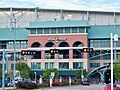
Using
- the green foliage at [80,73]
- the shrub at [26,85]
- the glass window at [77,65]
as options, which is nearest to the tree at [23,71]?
the green foliage at [80,73]

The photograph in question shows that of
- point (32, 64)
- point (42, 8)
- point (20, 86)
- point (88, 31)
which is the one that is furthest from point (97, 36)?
point (20, 86)

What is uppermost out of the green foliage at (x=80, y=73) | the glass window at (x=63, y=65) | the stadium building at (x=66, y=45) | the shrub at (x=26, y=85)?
the stadium building at (x=66, y=45)

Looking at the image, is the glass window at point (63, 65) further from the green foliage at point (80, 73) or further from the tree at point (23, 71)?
the tree at point (23, 71)

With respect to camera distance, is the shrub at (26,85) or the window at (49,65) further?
the window at (49,65)

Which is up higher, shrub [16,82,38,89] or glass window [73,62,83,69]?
glass window [73,62,83,69]

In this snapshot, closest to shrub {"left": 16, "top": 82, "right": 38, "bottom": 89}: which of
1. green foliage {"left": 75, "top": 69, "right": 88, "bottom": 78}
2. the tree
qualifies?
the tree

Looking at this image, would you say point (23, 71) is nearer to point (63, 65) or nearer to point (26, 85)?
point (63, 65)

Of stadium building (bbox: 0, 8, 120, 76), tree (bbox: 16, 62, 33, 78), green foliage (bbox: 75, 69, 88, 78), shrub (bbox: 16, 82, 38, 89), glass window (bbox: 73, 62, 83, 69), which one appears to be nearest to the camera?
shrub (bbox: 16, 82, 38, 89)

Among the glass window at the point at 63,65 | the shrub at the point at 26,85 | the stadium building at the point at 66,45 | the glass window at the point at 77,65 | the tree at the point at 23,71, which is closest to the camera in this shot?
the shrub at the point at 26,85

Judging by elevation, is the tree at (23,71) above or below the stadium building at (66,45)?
below

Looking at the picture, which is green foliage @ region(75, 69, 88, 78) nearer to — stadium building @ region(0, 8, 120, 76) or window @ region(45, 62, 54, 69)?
stadium building @ region(0, 8, 120, 76)

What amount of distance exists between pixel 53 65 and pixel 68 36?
932 centimetres

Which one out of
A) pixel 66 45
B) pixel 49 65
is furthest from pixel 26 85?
pixel 66 45

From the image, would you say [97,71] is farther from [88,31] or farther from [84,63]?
[88,31]
